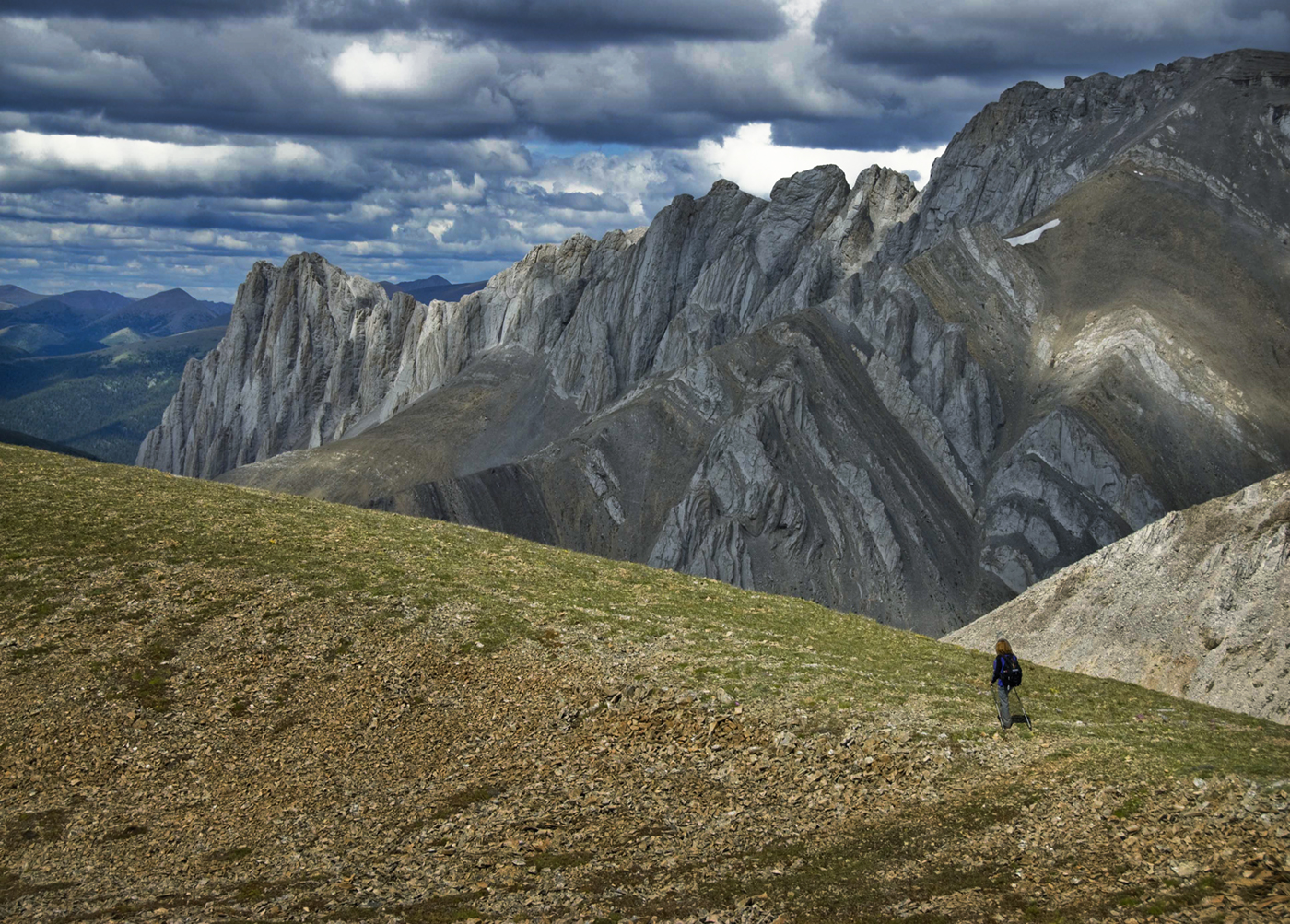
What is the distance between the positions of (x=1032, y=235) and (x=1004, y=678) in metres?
129

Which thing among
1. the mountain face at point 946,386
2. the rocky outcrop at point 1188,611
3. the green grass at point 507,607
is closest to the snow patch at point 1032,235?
the mountain face at point 946,386

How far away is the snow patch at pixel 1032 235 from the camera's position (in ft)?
449

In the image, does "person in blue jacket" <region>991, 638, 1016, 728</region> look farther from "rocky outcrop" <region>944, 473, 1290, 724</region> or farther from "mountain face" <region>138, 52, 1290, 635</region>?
"mountain face" <region>138, 52, 1290, 635</region>

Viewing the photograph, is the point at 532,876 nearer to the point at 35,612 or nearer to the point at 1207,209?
the point at 35,612

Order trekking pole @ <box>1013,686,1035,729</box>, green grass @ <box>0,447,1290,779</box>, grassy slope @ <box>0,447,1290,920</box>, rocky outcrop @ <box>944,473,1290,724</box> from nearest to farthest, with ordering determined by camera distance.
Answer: grassy slope @ <box>0,447,1290,920</box>, trekking pole @ <box>1013,686,1035,729</box>, green grass @ <box>0,447,1290,779</box>, rocky outcrop @ <box>944,473,1290,724</box>

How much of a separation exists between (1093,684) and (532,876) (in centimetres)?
1703

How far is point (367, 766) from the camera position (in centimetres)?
2200

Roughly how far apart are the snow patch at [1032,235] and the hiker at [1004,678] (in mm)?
126167

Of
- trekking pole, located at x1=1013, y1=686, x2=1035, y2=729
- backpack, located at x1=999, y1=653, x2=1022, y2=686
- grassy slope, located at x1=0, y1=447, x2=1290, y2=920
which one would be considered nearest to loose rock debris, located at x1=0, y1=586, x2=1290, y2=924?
grassy slope, located at x1=0, y1=447, x2=1290, y2=920

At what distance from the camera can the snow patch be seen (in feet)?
449

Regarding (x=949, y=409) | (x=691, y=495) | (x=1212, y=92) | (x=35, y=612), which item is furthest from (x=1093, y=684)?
(x=1212, y=92)

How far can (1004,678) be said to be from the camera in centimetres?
2189

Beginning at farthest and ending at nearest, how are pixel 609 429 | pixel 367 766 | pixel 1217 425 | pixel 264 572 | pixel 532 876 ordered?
1. pixel 609 429
2. pixel 1217 425
3. pixel 264 572
4. pixel 367 766
5. pixel 532 876

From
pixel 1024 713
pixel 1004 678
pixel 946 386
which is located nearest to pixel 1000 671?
pixel 1004 678
